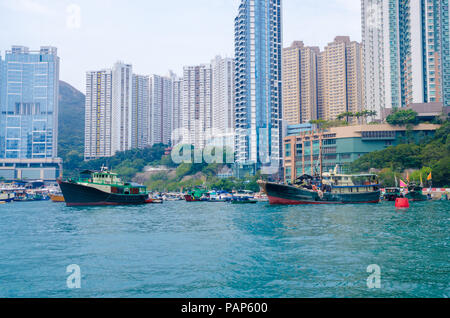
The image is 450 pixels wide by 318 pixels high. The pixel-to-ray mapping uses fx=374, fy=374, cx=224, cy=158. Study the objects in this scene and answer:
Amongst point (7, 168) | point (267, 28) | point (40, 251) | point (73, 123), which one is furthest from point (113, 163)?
point (40, 251)

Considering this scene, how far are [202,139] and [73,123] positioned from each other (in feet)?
131

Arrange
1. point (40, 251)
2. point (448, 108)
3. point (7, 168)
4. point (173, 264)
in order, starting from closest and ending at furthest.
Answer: point (173, 264), point (40, 251), point (448, 108), point (7, 168)

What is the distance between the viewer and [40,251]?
12.6 meters

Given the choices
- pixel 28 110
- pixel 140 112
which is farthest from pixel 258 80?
pixel 28 110

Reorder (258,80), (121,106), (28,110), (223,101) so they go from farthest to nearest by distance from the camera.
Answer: (121,106) → (223,101) → (28,110) → (258,80)

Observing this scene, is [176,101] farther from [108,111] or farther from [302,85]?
[302,85]

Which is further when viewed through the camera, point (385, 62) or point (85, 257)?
point (385, 62)

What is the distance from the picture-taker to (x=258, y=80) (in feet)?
286

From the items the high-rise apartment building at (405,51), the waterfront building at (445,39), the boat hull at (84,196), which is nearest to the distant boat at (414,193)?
the high-rise apartment building at (405,51)

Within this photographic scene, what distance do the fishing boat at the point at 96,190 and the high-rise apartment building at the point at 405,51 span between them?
6368cm

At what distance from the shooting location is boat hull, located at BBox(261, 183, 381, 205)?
4047 cm

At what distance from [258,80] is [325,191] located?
165ft
